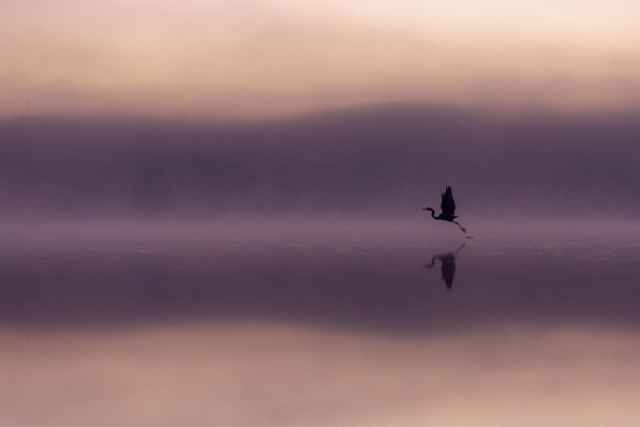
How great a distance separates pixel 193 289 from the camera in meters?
24.8

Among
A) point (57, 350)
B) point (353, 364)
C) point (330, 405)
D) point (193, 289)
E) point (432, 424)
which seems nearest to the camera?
point (432, 424)

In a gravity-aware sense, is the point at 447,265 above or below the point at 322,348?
above

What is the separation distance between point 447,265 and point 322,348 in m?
17.7

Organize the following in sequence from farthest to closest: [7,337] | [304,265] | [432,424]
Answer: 1. [304,265]
2. [7,337]
3. [432,424]

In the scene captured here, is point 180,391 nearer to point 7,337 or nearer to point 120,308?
point 7,337

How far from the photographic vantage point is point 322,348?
15.2m

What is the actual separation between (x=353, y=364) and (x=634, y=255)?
24.9 metres

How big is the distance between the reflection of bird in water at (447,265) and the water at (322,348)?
0.25 m

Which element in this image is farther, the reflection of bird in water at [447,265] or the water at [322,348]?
the reflection of bird in water at [447,265]

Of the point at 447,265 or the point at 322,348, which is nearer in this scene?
the point at 322,348

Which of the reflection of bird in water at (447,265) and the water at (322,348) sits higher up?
the reflection of bird in water at (447,265)

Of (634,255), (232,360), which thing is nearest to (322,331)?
(232,360)

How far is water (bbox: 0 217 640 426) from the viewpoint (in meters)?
11.3

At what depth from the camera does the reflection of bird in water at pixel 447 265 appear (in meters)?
26.6
